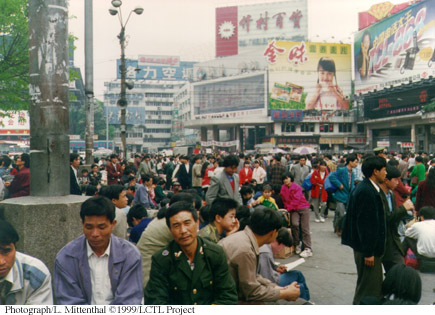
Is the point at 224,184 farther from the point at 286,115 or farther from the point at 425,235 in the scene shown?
the point at 286,115

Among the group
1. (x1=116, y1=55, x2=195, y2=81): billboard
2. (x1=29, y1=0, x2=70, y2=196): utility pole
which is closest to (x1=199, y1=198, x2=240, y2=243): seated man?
(x1=29, y1=0, x2=70, y2=196): utility pole

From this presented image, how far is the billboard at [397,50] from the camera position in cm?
3603

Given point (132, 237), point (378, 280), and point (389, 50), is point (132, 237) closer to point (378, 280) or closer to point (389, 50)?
point (378, 280)

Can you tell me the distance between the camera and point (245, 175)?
36.4 feet

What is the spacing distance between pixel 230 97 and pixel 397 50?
85.2 ft

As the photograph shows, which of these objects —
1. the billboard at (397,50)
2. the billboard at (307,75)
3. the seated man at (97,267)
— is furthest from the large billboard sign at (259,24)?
the seated man at (97,267)

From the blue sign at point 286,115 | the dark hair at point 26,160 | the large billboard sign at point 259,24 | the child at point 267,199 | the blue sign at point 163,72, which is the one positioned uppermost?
the large billboard sign at point 259,24

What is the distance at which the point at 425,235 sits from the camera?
5344mm

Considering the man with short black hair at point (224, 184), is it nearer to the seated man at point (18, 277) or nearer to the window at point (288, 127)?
the seated man at point (18, 277)

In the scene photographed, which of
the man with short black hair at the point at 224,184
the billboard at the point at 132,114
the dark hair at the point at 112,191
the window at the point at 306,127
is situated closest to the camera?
the dark hair at the point at 112,191

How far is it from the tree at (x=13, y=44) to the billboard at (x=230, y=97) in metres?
43.6

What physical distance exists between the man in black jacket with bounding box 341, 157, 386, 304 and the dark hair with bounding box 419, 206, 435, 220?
6.40ft

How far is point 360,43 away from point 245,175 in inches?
1637

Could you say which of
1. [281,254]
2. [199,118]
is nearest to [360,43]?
[199,118]
